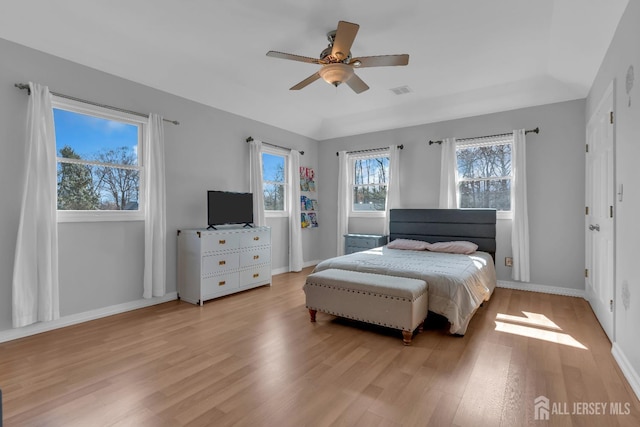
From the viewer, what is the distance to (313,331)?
308 cm

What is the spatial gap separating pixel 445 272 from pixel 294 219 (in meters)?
3.31

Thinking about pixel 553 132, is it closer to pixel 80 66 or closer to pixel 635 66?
pixel 635 66

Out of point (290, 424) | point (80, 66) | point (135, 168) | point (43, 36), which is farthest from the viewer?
point (135, 168)

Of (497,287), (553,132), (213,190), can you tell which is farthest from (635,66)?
(213,190)

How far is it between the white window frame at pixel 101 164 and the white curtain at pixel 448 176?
443cm

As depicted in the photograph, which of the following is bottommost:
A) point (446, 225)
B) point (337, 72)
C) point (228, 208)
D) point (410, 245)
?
point (410, 245)

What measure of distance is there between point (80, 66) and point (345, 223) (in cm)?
463

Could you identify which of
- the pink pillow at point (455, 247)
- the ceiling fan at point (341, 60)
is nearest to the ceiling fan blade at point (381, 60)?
the ceiling fan at point (341, 60)

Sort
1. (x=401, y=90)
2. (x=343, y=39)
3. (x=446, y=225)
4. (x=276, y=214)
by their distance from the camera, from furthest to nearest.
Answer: (x=276, y=214), (x=446, y=225), (x=401, y=90), (x=343, y=39)

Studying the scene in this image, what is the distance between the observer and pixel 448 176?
512 cm

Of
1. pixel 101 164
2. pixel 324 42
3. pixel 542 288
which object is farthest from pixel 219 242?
pixel 542 288

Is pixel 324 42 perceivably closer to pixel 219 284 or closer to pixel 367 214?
pixel 219 284

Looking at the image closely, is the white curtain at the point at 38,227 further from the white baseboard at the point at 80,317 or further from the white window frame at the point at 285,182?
the white window frame at the point at 285,182

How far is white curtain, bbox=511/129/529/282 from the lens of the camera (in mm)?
4488
